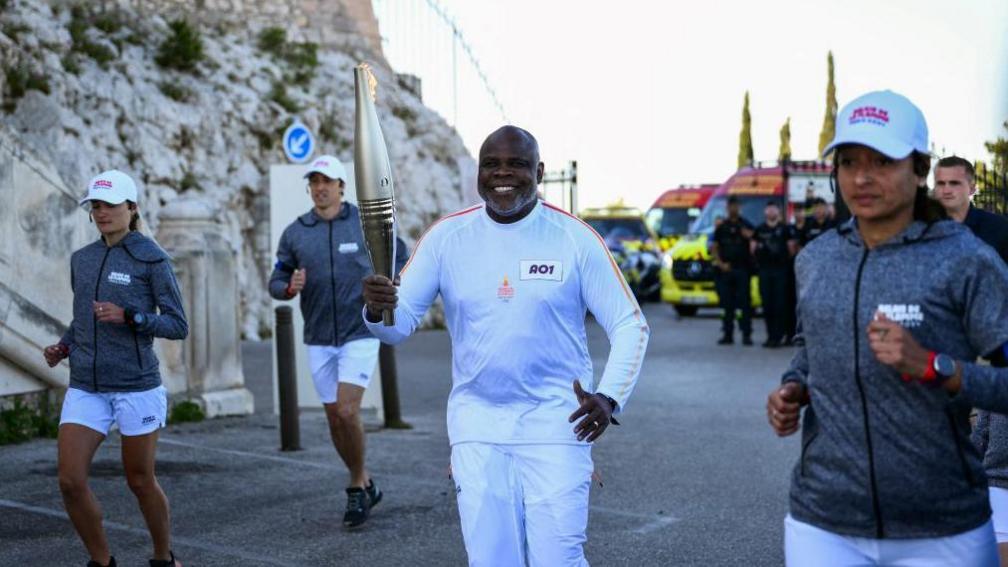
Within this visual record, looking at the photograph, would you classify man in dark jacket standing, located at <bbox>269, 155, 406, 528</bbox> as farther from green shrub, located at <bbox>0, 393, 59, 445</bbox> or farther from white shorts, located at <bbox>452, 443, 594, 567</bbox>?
white shorts, located at <bbox>452, 443, 594, 567</bbox>

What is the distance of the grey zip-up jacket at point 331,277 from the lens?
8891mm

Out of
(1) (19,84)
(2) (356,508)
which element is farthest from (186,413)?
(1) (19,84)

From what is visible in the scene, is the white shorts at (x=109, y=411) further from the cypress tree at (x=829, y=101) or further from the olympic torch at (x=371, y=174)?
the cypress tree at (x=829, y=101)

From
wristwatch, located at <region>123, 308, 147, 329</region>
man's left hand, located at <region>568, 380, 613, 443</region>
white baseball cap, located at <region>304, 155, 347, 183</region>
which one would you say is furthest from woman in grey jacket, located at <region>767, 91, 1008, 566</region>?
white baseball cap, located at <region>304, 155, 347, 183</region>

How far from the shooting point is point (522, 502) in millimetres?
4965

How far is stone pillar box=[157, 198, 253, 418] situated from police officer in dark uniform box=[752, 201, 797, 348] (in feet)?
30.3

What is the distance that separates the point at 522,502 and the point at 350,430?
3841 millimetres

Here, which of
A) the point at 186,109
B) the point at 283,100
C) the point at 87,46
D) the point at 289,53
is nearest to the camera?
the point at 87,46

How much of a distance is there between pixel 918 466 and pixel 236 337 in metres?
10.9

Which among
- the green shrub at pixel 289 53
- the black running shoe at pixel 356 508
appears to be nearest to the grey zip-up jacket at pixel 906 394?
the black running shoe at pixel 356 508

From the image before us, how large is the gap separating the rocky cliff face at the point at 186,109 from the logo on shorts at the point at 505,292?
15.9 meters

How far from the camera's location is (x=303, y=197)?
13.3 meters

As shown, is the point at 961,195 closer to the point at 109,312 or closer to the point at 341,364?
the point at 109,312

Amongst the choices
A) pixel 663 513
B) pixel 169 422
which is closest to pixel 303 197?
pixel 169 422
